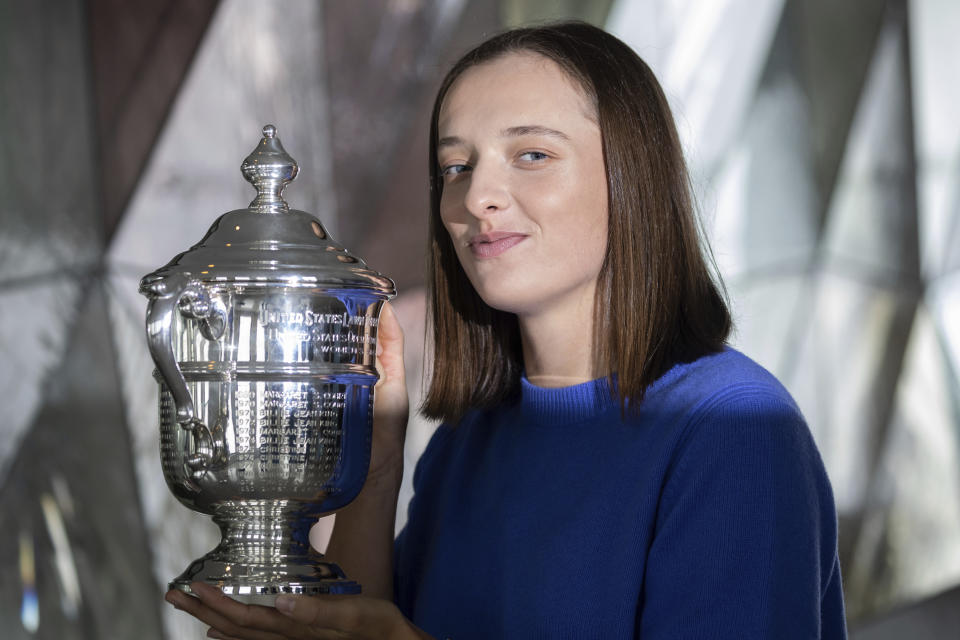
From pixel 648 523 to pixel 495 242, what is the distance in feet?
1.35

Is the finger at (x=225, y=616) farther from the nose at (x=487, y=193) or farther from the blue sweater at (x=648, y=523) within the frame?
the nose at (x=487, y=193)

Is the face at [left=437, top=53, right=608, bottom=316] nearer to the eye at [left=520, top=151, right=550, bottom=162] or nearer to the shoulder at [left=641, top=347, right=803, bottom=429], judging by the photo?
the eye at [left=520, top=151, right=550, bottom=162]

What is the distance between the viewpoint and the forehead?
4.73ft

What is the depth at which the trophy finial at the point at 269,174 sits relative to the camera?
1.46m

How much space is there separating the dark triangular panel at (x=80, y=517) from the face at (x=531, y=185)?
2.22 m

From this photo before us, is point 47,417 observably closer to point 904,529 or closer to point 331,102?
point 331,102

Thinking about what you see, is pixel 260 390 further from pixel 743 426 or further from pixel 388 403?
pixel 743 426

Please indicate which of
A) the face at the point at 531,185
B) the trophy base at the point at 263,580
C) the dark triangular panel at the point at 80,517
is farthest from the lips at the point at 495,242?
the dark triangular panel at the point at 80,517

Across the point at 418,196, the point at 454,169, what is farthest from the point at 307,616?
the point at 418,196

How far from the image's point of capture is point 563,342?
1.54 m

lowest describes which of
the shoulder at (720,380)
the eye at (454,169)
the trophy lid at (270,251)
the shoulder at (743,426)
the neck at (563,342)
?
the shoulder at (743,426)

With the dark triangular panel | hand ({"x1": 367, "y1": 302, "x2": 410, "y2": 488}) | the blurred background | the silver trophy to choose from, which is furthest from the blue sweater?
the blurred background

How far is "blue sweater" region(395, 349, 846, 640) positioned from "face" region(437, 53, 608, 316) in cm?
18

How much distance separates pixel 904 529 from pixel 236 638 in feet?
10.9
